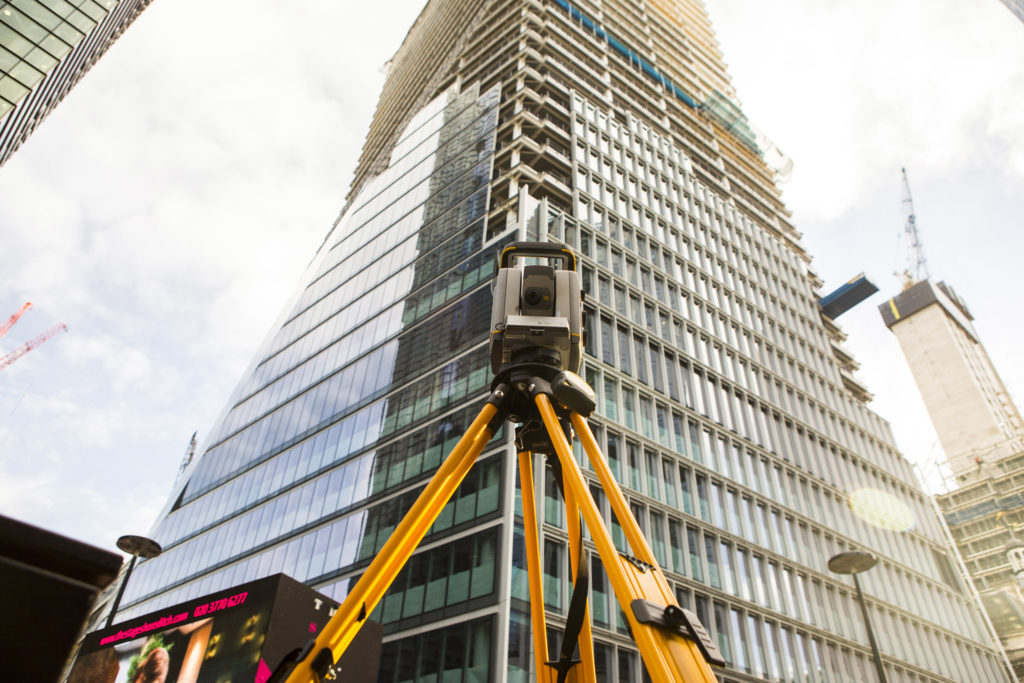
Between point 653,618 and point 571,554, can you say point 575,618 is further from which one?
point 653,618

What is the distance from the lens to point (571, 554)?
177 inches

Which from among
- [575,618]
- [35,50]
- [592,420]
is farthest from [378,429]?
[575,618]

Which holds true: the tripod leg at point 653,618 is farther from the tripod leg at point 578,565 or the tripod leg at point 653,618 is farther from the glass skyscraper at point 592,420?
the glass skyscraper at point 592,420

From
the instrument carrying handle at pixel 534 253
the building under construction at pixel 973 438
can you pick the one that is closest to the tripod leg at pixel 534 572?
the instrument carrying handle at pixel 534 253

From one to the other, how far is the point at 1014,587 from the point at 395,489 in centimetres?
8577

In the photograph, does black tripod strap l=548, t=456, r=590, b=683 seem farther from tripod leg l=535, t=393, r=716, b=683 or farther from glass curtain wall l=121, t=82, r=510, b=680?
glass curtain wall l=121, t=82, r=510, b=680

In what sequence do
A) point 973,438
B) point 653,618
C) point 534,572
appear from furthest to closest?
point 973,438
point 534,572
point 653,618

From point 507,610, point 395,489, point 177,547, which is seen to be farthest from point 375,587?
point 177,547

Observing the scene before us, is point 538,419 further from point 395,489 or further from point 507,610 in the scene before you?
point 395,489

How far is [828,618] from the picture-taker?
36250 mm

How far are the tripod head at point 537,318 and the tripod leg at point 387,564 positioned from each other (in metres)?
0.53

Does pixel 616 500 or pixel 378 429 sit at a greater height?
pixel 378 429

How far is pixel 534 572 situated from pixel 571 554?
521mm

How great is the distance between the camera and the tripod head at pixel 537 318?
498 cm
